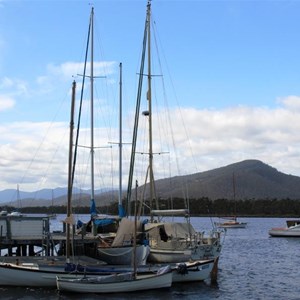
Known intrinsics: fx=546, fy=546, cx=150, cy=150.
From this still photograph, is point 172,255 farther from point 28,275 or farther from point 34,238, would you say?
point 28,275

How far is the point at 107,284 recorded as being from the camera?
2991 cm

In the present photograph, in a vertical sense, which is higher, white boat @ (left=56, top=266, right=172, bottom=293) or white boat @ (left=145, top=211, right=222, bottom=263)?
white boat @ (left=145, top=211, right=222, bottom=263)

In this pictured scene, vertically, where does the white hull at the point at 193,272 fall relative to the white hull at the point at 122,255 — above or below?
below

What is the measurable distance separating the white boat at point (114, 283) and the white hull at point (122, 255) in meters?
4.01

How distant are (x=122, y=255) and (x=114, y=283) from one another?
18.8 ft

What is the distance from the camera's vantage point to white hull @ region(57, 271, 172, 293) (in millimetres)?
29797

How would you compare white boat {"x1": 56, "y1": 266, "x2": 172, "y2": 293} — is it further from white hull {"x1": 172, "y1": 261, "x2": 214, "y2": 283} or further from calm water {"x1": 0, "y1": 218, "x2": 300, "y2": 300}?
white hull {"x1": 172, "y1": 261, "x2": 214, "y2": 283}

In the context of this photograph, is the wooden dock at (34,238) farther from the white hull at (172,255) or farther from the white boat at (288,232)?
the white boat at (288,232)

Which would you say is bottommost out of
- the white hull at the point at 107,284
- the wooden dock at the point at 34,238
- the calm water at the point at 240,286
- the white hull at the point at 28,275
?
the calm water at the point at 240,286

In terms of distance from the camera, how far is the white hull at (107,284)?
2980 centimetres

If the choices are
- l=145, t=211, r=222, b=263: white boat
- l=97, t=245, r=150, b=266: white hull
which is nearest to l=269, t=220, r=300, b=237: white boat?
l=145, t=211, r=222, b=263: white boat

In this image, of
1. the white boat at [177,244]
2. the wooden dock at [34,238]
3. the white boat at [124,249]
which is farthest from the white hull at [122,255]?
the white boat at [177,244]

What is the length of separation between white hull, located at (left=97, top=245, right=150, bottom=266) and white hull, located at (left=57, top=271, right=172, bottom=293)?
4073mm

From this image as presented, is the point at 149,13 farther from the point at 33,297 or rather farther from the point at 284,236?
the point at 284,236
